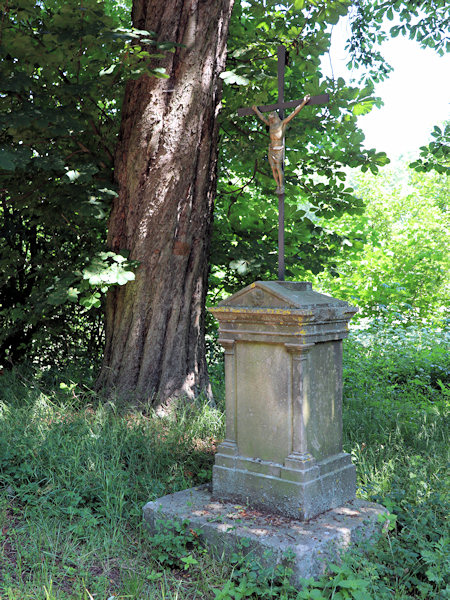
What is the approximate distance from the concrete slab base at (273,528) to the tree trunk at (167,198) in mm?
1829

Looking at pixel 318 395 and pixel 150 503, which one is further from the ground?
pixel 318 395

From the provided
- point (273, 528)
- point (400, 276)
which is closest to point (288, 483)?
point (273, 528)

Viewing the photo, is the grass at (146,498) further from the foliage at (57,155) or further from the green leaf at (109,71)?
the green leaf at (109,71)

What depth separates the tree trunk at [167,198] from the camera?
5.42 metres

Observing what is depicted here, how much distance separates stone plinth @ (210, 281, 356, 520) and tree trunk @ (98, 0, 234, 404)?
1.72 meters

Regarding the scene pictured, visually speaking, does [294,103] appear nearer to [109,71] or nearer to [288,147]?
[109,71]

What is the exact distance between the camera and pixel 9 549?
3.34m

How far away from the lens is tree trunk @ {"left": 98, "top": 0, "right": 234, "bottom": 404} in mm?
5418

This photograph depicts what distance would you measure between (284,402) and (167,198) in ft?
8.64

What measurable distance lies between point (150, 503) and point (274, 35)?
5.32 meters

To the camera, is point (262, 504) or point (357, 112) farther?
point (357, 112)

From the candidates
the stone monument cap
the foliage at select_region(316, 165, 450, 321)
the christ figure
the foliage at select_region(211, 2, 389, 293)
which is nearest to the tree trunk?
the foliage at select_region(211, 2, 389, 293)

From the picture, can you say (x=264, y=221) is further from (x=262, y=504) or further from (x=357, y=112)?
(x=262, y=504)

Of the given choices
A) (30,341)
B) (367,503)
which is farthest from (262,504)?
(30,341)
